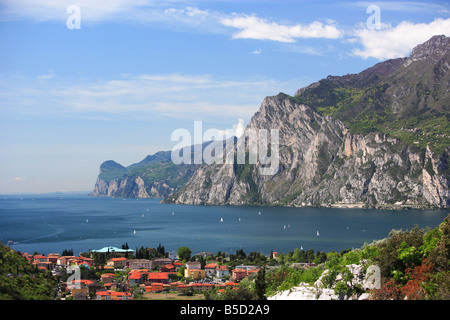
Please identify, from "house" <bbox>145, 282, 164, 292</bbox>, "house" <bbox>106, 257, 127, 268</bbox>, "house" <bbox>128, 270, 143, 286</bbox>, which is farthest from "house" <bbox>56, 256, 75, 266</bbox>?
"house" <bbox>145, 282, 164, 292</bbox>

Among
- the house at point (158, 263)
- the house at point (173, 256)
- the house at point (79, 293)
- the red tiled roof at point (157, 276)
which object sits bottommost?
the house at point (173, 256)

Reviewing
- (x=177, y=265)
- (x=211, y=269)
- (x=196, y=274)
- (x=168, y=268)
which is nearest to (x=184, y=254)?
(x=177, y=265)

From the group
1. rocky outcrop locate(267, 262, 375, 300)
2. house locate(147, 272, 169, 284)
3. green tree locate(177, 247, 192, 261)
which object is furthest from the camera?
green tree locate(177, 247, 192, 261)

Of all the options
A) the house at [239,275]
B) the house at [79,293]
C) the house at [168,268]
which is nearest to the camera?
the house at [79,293]

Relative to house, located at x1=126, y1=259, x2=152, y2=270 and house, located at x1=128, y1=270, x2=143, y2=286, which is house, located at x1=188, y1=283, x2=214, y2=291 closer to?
house, located at x1=128, y1=270, x2=143, y2=286

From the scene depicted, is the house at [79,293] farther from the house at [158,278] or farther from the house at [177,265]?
the house at [177,265]

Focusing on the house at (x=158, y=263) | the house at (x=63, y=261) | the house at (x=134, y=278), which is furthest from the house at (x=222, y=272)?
the house at (x=63, y=261)

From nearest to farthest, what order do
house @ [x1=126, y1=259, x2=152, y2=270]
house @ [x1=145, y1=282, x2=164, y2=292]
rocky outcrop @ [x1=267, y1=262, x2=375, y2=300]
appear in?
1. rocky outcrop @ [x1=267, y1=262, x2=375, y2=300]
2. house @ [x1=145, y1=282, x2=164, y2=292]
3. house @ [x1=126, y1=259, x2=152, y2=270]

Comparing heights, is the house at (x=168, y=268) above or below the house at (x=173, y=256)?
above

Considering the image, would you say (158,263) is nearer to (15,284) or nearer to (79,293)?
(79,293)
